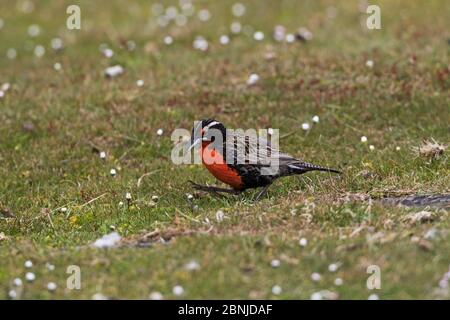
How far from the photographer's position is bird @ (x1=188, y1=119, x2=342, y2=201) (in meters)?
→ 10.7

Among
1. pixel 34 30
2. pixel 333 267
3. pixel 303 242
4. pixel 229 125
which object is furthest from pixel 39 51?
pixel 333 267

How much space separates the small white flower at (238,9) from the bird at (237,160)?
8.26 m

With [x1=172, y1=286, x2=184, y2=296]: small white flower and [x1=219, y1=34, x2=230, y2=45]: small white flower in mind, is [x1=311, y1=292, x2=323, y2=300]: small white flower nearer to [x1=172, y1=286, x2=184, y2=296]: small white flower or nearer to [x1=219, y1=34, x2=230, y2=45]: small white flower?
[x1=172, y1=286, x2=184, y2=296]: small white flower

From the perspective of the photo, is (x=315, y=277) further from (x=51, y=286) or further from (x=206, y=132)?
(x=206, y=132)

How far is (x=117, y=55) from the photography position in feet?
55.2

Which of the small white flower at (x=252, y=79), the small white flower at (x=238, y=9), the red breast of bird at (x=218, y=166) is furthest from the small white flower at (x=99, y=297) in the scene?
the small white flower at (x=238, y=9)

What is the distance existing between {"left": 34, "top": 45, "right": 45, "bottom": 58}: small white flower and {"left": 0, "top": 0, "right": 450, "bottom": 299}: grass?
0.20 m

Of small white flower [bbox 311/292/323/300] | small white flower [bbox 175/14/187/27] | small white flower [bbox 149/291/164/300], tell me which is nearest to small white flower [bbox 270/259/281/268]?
small white flower [bbox 311/292/323/300]

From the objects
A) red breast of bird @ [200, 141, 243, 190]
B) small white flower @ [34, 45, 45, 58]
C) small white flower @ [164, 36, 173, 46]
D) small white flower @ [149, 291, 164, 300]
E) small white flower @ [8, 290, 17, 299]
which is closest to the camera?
small white flower @ [149, 291, 164, 300]

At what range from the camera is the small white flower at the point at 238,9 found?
1882 cm

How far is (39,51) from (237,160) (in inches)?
320

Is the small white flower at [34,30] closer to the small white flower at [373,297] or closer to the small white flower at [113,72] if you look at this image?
the small white flower at [113,72]

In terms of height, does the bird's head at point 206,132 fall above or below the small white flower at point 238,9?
below

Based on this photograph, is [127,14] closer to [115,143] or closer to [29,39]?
[29,39]
